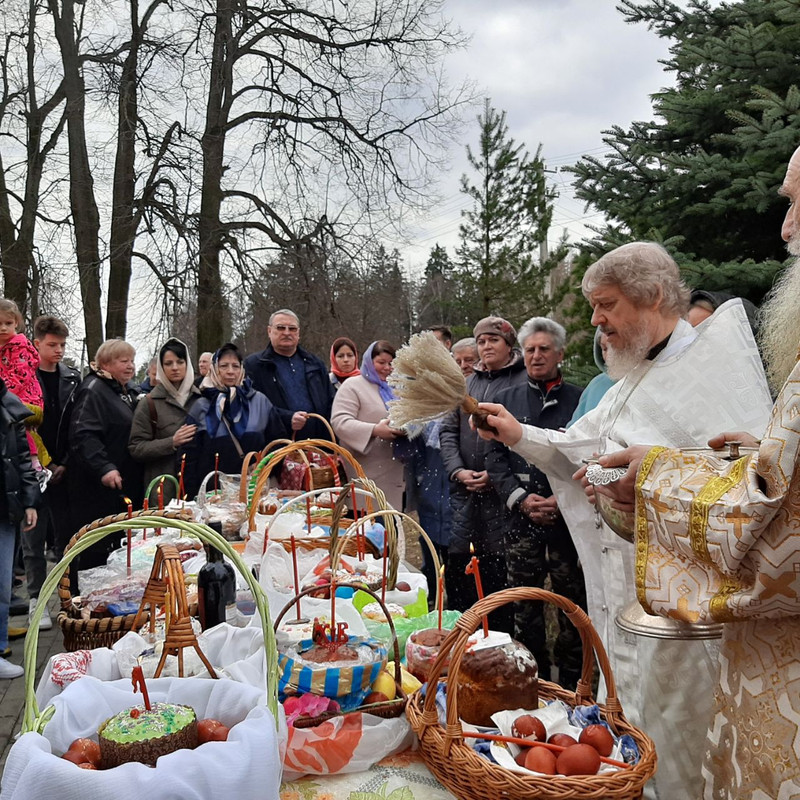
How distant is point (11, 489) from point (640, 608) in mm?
3988

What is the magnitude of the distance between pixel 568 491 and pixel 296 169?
903cm

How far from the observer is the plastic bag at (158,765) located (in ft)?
4.09

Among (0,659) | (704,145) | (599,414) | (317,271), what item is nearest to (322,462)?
(0,659)

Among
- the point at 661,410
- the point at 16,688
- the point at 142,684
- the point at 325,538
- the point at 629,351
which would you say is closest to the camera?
the point at 142,684

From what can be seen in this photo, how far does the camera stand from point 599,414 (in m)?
2.98

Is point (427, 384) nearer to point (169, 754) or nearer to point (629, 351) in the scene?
point (629, 351)

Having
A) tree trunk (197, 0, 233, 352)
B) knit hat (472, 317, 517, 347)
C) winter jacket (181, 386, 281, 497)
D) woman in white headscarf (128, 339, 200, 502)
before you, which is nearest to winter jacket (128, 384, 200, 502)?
woman in white headscarf (128, 339, 200, 502)

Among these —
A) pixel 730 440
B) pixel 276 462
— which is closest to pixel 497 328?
pixel 276 462

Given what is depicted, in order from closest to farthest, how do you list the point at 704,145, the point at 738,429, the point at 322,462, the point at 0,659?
the point at 738,429, the point at 0,659, the point at 322,462, the point at 704,145

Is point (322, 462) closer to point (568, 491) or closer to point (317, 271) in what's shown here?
point (568, 491)

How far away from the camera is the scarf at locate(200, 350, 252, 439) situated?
217 inches

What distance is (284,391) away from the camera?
6.26 m

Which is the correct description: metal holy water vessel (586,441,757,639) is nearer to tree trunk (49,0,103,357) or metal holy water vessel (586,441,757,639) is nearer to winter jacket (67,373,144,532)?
winter jacket (67,373,144,532)

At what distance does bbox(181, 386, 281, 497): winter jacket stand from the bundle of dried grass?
2705mm
